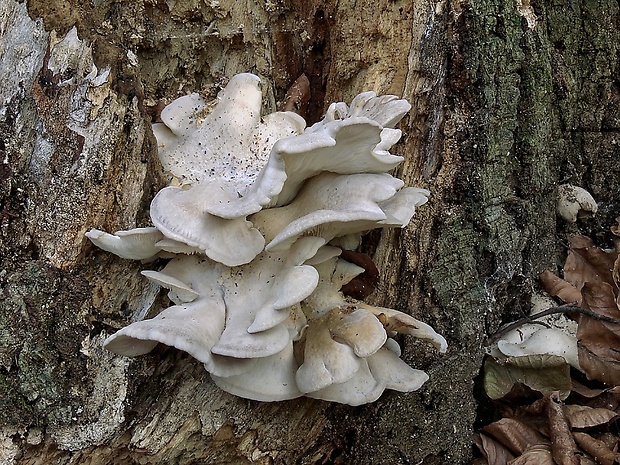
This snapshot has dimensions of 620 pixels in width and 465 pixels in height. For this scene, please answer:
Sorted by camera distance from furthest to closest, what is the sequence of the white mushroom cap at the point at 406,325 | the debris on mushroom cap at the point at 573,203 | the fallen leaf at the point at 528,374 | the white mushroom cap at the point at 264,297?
the debris on mushroom cap at the point at 573,203, the fallen leaf at the point at 528,374, the white mushroom cap at the point at 406,325, the white mushroom cap at the point at 264,297

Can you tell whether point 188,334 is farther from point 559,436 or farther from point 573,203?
point 573,203

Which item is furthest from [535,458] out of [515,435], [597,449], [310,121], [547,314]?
[310,121]

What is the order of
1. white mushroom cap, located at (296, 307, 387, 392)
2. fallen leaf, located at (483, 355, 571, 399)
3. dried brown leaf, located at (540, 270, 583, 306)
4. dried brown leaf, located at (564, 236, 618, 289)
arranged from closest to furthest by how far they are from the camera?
white mushroom cap, located at (296, 307, 387, 392)
fallen leaf, located at (483, 355, 571, 399)
dried brown leaf, located at (540, 270, 583, 306)
dried brown leaf, located at (564, 236, 618, 289)

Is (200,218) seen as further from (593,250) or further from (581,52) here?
(581,52)

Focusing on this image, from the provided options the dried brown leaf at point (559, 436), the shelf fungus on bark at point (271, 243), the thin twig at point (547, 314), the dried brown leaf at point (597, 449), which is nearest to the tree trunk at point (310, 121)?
the thin twig at point (547, 314)

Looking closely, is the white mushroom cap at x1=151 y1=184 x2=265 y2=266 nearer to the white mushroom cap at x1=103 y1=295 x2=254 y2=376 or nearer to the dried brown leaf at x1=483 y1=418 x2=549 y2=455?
the white mushroom cap at x1=103 y1=295 x2=254 y2=376

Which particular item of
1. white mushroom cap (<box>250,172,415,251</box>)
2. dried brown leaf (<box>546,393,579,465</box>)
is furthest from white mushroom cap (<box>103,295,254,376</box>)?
dried brown leaf (<box>546,393,579,465</box>)

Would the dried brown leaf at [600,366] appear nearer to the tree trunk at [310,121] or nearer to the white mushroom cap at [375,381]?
the tree trunk at [310,121]

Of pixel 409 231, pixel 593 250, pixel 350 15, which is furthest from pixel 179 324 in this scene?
pixel 593 250
